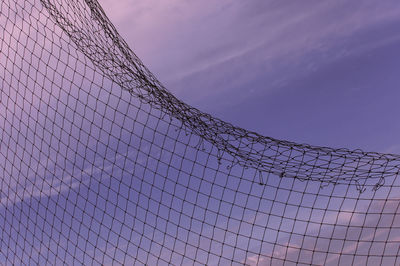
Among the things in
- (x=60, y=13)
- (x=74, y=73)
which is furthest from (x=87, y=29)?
(x=74, y=73)

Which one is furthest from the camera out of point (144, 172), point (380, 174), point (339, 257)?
point (144, 172)

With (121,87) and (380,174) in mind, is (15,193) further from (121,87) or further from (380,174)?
(380,174)

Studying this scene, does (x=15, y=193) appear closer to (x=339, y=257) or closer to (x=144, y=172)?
(x=144, y=172)

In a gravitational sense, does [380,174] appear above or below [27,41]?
below

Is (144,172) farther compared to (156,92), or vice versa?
(144,172)

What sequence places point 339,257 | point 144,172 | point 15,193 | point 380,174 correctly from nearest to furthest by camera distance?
point 380,174
point 339,257
point 144,172
point 15,193

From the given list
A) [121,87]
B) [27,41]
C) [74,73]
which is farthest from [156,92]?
[27,41]

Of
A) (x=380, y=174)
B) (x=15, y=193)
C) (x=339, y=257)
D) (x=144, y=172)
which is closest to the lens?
(x=380, y=174)

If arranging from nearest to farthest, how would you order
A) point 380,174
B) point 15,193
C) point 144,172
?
point 380,174, point 144,172, point 15,193

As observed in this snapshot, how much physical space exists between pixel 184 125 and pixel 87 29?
96 centimetres

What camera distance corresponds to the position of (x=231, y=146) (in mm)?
3746

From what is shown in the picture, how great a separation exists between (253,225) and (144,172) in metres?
0.88

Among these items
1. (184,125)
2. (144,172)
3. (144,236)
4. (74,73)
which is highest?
(74,73)

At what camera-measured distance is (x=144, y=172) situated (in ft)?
13.4
